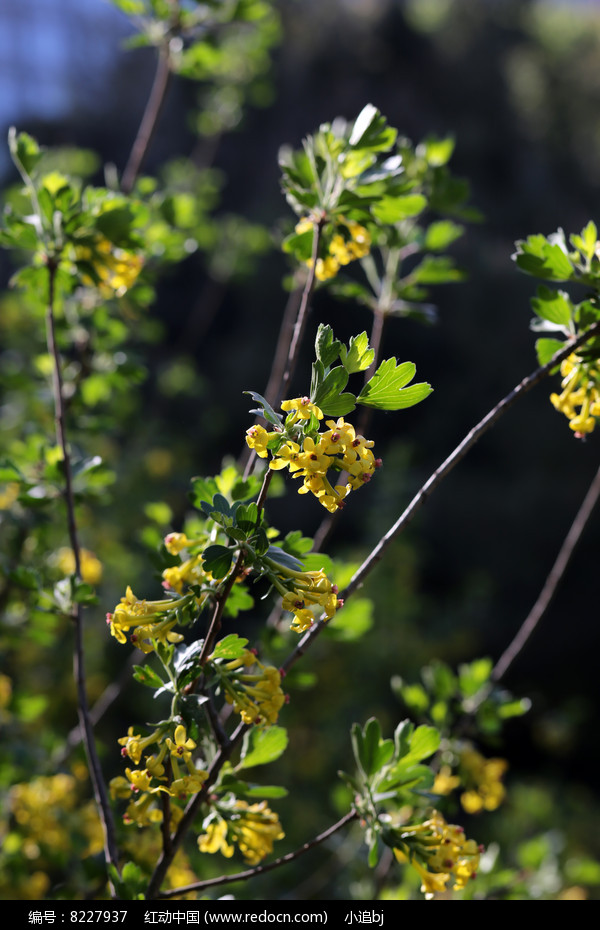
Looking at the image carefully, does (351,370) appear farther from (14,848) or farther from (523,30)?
(523,30)

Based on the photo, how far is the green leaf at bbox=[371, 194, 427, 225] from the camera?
120 centimetres

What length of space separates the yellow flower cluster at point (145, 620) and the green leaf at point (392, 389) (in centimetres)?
32

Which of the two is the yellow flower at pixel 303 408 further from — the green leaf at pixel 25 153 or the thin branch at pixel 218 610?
the green leaf at pixel 25 153

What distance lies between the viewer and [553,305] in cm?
108

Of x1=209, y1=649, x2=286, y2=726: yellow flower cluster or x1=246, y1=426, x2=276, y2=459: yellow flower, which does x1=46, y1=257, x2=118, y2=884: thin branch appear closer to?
x1=209, y1=649, x2=286, y2=726: yellow flower cluster

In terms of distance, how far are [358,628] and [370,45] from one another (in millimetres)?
10278

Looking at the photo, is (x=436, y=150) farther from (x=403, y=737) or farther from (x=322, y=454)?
(x=403, y=737)

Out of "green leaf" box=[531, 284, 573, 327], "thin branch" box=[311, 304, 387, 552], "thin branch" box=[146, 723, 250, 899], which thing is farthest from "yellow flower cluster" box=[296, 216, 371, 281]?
"thin branch" box=[146, 723, 250, 899]

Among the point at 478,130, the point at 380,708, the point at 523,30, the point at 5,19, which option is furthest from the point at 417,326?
the point at 5,19

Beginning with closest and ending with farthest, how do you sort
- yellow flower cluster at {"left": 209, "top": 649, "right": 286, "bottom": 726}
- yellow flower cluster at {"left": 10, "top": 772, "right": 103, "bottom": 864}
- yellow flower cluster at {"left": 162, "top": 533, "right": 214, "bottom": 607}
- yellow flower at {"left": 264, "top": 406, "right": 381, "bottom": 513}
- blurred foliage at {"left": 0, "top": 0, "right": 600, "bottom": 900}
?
yellow flower at {"left": 264, "top": 406, "right": 381, "bottom": 513} → yellow flower cluster at {"left": 209, "top": 649, "right": 286, "bottom": 726} → yellow flower cluster at {"left": 162, "top": 533, "right": 214, "bottom": 607} → blurred foliage at {"left": 0, "top": 0, "right": 600, "bottom": 900} → yellow flower cluster at {"left": 10, "top": 772, "right": 103, "bottom": 864}

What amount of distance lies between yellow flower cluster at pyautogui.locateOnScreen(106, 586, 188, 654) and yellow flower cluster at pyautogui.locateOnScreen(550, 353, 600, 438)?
1.96 ft

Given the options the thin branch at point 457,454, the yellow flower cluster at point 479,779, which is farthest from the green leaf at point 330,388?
the yellow flower cluster at point 479,779

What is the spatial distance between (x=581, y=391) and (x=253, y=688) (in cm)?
61

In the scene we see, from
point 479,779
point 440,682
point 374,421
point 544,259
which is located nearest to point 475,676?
point 440,682
